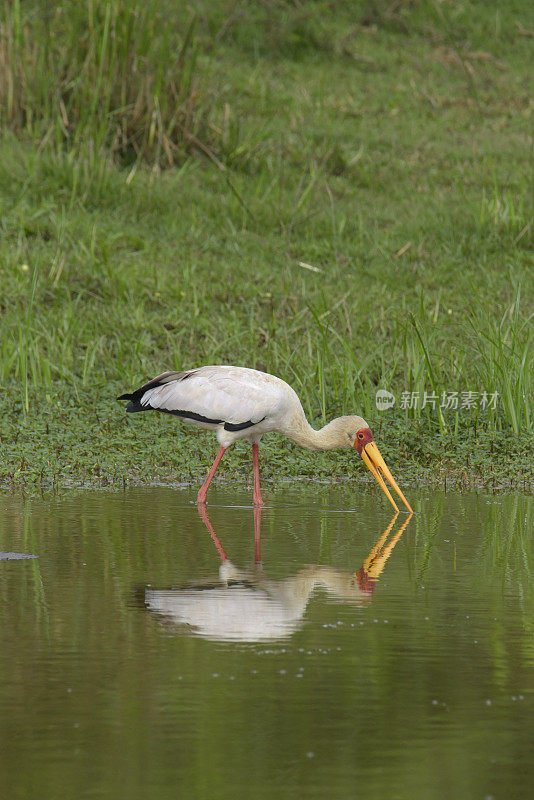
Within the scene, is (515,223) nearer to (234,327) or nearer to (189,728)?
(234,327)

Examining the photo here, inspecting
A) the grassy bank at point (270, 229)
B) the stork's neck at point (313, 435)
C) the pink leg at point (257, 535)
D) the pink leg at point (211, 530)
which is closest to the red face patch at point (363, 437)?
the stork's neck at point (313, 435)

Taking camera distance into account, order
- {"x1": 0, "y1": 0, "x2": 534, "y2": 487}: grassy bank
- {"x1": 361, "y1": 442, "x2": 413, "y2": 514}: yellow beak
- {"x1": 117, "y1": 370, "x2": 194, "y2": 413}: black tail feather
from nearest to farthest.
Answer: {"x1": 361, "y1": 442, "x2": 413, "y2": 514}: yellow beak, {"x1": 117, "y1": 370, "x2": 194, "y2": 413}: black tail feather, {"x1": 0, "y1": 0, "x2": 534, "y2": 487}: grassy bank

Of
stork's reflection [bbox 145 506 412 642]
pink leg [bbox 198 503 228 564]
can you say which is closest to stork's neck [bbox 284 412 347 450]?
pink leg [bbox 198 503 228 564]

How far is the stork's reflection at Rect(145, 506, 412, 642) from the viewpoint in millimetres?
4461

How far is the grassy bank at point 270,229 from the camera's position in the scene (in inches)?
353

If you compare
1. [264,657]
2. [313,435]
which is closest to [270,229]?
[313,435]

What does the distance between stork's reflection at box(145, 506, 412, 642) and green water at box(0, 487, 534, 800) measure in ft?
0.04

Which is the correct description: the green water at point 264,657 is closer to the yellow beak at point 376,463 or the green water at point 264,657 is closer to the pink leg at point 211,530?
the pink leg at point 211,530

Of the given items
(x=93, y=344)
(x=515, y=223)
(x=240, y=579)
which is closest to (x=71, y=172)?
(x=93, y=344)

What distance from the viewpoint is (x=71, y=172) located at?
13.3 meters

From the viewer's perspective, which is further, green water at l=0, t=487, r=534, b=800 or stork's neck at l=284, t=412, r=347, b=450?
stork's neck at l=284, t=412, r=347, b=450

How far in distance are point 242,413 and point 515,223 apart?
6440 mm

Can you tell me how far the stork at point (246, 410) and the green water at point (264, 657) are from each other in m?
0.89

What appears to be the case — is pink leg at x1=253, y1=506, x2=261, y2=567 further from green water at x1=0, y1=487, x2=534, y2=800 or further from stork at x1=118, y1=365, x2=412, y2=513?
stork at x1=118, y1=365, x2=412, y2=513
